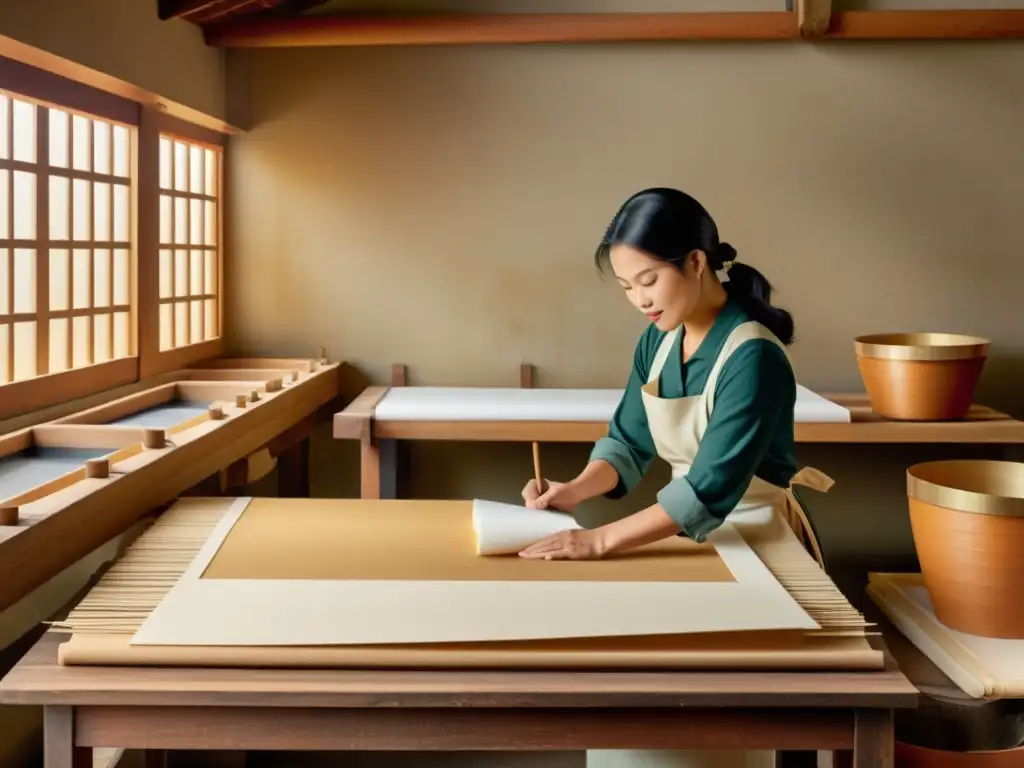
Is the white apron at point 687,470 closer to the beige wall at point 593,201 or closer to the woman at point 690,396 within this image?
the woman at point 690,396

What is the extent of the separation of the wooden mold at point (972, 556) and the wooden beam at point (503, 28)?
2.23m

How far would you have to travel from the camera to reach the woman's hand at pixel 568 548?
1647 millimetres

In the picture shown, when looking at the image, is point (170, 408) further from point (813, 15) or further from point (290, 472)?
point (813, 15)

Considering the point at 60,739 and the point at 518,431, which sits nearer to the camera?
the point at 60,739

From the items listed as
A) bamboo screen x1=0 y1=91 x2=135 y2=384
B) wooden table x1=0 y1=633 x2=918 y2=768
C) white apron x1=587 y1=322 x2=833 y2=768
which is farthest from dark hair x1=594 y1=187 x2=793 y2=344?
bamboo screen x1=0 y1=91 x2=135 y2=384

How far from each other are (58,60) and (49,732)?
1.67 metres

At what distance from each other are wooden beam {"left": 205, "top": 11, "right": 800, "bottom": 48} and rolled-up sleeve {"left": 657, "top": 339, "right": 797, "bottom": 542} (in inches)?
84.4

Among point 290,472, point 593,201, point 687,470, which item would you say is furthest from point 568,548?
point 593,201

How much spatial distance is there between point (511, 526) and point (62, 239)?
1.56 metres

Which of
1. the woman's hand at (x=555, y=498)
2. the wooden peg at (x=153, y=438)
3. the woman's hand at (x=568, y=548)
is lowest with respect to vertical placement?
the woman's hand at (x=568, y=548)

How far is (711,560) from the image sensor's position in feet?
5.40

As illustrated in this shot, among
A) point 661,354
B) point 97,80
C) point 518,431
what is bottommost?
point 518,431

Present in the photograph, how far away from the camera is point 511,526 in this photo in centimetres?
173

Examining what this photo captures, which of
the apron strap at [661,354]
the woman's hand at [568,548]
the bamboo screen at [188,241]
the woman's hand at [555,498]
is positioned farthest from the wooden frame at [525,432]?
the woman's hand at [568,548]
